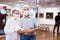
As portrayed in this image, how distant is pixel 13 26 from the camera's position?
3455 millimetres

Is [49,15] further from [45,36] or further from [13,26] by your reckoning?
[13,26]

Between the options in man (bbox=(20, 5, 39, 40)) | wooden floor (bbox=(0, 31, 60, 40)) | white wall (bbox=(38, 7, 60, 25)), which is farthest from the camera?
wooden floor (bbox=(0, 31, 60, 40))

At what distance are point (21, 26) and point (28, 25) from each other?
0.47 feet

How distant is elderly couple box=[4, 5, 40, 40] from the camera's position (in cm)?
344

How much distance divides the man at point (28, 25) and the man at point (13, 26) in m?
0.11

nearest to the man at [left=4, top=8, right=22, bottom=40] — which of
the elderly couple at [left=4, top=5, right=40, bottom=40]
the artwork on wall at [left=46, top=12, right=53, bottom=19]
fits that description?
the elderly couple at [left=4, top=5, right=40, bottom=40]

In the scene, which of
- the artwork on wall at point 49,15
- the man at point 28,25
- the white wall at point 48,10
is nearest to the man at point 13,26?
the man at point 28,25

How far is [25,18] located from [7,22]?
383 mm

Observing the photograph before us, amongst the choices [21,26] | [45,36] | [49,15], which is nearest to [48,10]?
[49,15]

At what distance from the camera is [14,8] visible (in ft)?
11.7

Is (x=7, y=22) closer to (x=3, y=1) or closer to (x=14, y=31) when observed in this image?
(x=14, y=31)

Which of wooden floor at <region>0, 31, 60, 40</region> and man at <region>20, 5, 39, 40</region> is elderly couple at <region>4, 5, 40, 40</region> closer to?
man at <region>20, 5, 39, 40</region>

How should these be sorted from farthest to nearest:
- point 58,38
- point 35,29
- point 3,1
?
point 58,38, point 3,1, point 35,29

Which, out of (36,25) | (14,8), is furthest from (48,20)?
(14,8)
